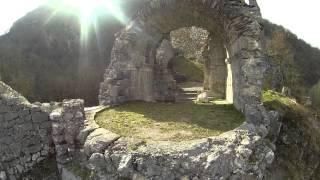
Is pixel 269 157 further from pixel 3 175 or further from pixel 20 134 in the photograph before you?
pixel 3 175

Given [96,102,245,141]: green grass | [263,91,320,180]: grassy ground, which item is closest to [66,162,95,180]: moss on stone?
[96,102,245,141]: green grass

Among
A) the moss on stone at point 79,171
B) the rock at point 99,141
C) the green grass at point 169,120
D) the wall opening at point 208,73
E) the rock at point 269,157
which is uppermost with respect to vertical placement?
the wall opening at point 208,73

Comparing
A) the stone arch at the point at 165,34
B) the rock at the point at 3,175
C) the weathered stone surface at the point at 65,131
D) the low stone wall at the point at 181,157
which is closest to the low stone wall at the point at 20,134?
the rock at the point at 3,175

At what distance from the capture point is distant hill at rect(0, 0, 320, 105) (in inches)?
1072

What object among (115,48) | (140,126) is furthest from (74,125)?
(115,48)

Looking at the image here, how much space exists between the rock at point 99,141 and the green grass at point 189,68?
1592 centimetres

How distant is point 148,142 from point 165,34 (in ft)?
17.7

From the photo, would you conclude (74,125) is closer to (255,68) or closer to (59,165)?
(59,165)

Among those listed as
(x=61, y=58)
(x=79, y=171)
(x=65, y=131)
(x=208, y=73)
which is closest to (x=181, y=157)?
(x=79, y=171)

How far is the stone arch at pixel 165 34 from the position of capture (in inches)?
353

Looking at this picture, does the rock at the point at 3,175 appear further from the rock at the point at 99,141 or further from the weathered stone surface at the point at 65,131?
the rock at the point at 99,141

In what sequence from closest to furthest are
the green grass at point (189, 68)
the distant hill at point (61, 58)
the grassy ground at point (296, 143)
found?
the grassy ground at point (296, 143) → the green grass at point (189, 68) → the distant hill at point (61, 58)

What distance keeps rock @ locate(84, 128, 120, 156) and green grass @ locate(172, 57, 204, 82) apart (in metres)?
15.9

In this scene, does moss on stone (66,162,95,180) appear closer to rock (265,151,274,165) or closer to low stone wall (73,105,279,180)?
low stone wall (73,105,279,180)
